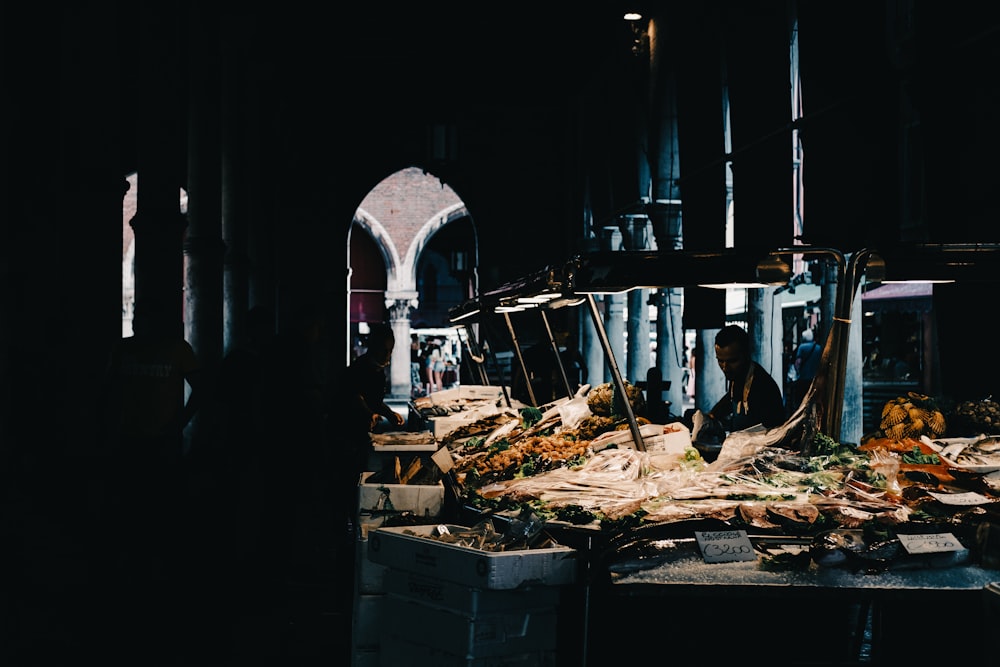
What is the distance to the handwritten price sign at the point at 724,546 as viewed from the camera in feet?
9.93

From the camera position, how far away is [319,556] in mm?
6578

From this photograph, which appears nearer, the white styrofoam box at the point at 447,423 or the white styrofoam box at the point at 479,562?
the white styrofoam box at the point at 479,562

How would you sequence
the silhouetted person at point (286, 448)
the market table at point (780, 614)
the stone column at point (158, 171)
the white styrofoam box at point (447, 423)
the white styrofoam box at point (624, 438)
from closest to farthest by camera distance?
1. the market table at point (780, 614)
2. the white styrofoam box at point (624, 438)
3. the silhouetted person at point (286, 448)
4. the white styrofoam box at point (447, 423)
5. the stone column at point (158, 171)

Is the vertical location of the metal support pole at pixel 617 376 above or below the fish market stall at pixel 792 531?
above

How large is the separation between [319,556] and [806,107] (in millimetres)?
5452

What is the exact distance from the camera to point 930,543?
2979mm

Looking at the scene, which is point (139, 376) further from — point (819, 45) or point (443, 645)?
point (819, 45)

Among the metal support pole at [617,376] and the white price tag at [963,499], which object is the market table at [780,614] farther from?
the metal support pole at [617,376]

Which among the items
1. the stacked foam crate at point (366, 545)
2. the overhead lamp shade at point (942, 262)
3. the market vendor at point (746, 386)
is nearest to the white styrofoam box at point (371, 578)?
the stacked foam crate at point (366, 545)

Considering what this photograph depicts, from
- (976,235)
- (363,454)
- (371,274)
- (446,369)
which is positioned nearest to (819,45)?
(976,235)

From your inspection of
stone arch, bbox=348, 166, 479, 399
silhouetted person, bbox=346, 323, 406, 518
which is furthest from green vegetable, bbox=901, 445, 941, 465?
stone arch, bbox=348, 166, 479, 399

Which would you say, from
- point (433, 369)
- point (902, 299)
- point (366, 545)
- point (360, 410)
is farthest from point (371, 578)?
point (433, 369)

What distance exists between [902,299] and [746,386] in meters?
8.29

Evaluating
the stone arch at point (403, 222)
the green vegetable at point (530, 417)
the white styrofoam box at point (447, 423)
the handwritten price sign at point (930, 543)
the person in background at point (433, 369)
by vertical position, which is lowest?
the handwritten price sign at point (930, 543)
